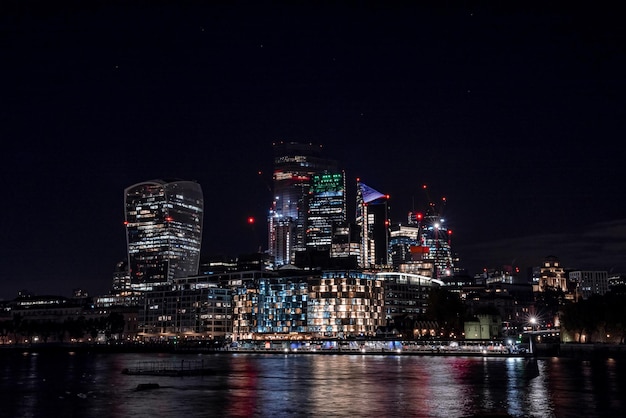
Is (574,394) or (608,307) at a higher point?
(608,307)

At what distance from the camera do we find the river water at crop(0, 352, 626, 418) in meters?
66.9

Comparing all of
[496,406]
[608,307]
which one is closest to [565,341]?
[608,307]

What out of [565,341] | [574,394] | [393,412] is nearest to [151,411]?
[393,412]

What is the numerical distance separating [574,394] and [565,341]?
12196cm

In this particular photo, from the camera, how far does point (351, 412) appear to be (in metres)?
65.2

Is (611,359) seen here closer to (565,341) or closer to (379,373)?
(565,341)

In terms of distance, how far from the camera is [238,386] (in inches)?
3693

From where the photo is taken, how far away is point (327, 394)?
266ft

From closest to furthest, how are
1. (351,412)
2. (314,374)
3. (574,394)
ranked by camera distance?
(351,412) < (574,394) < (314,374)

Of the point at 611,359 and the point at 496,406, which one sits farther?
the point at 611,359

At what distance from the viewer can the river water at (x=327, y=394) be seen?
6694 centimetres

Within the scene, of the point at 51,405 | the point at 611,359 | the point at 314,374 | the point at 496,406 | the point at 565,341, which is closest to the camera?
the point at 496,406

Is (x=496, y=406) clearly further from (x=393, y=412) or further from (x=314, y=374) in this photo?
(x=314, y=374)

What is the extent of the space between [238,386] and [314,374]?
23.6m
